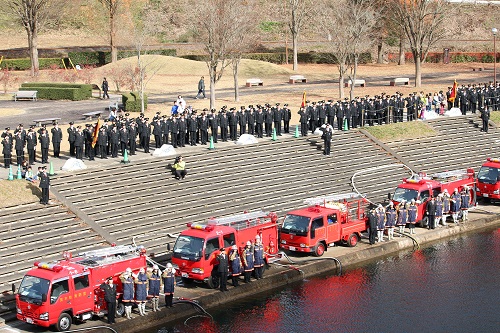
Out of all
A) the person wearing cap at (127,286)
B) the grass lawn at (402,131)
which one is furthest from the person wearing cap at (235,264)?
the grass lawn at (402,131)

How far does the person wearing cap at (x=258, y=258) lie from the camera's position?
29.0 m

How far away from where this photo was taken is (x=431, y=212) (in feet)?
120

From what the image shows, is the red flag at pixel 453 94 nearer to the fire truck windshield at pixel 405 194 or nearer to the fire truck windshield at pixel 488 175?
the fire truck windshield at pixel 488 175

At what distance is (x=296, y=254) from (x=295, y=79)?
1586 inches

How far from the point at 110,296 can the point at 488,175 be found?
2300 cm

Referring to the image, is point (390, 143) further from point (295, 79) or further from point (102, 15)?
point (102, 15)

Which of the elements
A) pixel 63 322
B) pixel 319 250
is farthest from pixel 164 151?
pixel 63 322

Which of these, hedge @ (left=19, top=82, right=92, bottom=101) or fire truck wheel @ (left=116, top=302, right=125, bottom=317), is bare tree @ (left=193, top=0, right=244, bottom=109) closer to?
hedge @ (left=19, top=82, right=92, bottom=101)

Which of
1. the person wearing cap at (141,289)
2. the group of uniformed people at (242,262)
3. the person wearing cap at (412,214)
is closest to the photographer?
the person wearing cap at (141,289)

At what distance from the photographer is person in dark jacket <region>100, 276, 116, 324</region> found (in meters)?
24.7

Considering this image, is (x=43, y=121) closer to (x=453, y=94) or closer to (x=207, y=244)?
(x=207, y=244)

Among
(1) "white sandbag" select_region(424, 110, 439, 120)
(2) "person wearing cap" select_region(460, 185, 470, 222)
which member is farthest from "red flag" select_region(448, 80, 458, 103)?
(2) "person wearing cap" select_region(460, 185, 470, 222)

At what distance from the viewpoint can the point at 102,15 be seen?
104562mm

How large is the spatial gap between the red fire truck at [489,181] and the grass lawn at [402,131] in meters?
7.01
